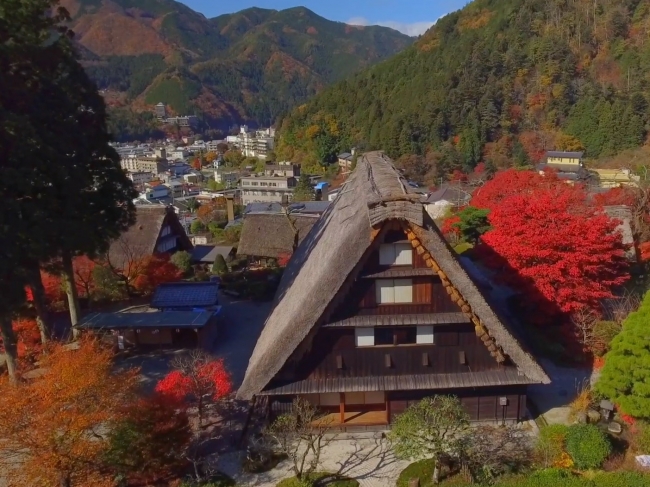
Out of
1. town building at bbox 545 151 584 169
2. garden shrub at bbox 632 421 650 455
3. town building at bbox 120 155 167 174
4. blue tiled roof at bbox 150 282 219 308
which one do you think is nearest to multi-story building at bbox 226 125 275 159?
town building at bbox 120 155 167 174

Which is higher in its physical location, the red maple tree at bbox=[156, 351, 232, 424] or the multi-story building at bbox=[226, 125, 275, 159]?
the multi-story building at bbox=[226, 125, 275, 159]

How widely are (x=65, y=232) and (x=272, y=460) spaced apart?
9.94 m

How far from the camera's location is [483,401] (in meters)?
14.2

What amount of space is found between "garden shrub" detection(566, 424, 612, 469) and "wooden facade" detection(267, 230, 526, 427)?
169 centimetres

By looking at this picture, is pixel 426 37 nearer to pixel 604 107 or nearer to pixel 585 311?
pixel 604 107

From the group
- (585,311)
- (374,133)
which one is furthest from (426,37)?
(585,311)

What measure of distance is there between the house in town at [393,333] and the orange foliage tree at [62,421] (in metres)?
3.41

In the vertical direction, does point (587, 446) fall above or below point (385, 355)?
below

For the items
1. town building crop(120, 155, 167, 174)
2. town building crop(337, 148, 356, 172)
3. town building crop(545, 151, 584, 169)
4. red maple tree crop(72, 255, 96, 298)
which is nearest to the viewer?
red maple tree crop(72, 255, 96, 298)

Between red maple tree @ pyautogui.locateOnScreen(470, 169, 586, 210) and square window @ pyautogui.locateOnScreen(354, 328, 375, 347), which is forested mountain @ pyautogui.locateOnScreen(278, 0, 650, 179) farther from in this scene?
square window @ pyautogui.locateOnScreen(354, 328, 375, 347)

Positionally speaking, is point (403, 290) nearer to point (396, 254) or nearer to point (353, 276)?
point (396, 254)

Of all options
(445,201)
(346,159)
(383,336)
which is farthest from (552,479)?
(346,159)

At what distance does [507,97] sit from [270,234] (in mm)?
64068

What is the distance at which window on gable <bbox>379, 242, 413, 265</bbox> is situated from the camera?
12.8 meters
